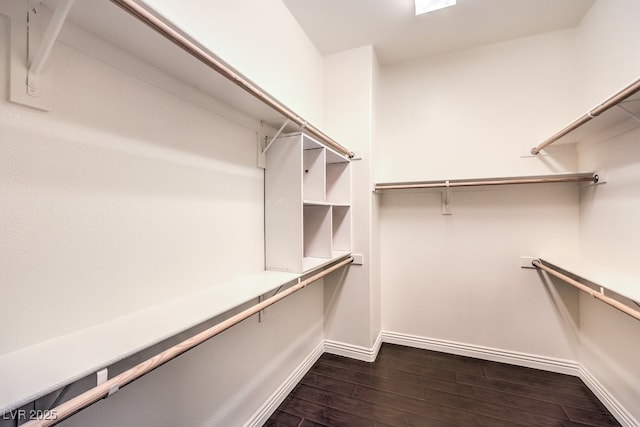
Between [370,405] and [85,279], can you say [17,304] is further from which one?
[370,405]

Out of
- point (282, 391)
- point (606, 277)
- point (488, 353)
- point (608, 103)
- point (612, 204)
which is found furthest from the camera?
point (488, 353)

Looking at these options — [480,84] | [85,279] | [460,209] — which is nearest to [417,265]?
[460,209]

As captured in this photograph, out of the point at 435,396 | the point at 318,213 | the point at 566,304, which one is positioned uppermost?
the point at 318,213

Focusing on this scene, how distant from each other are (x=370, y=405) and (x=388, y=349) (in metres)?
0.79

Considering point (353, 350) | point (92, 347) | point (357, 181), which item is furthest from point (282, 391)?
point (357, 181)

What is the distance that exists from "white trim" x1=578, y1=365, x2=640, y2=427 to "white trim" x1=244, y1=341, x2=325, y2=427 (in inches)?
77.6

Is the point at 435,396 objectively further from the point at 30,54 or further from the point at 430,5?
the point at 430,5

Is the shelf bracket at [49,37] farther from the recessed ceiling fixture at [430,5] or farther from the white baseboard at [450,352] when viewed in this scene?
the recessed ceiling fixture at [430,5]

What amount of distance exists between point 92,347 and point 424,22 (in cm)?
265

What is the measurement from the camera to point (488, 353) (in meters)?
2.31

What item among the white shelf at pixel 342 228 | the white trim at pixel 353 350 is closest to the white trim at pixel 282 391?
the white trim at pixel 353 350

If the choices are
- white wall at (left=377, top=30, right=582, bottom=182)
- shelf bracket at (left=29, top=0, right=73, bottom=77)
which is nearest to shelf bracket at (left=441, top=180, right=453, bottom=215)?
white wall at (left=377, top=30, right=582, bottom=182)

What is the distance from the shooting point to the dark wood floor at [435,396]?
1.65 meters

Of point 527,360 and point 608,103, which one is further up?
point 608,103
